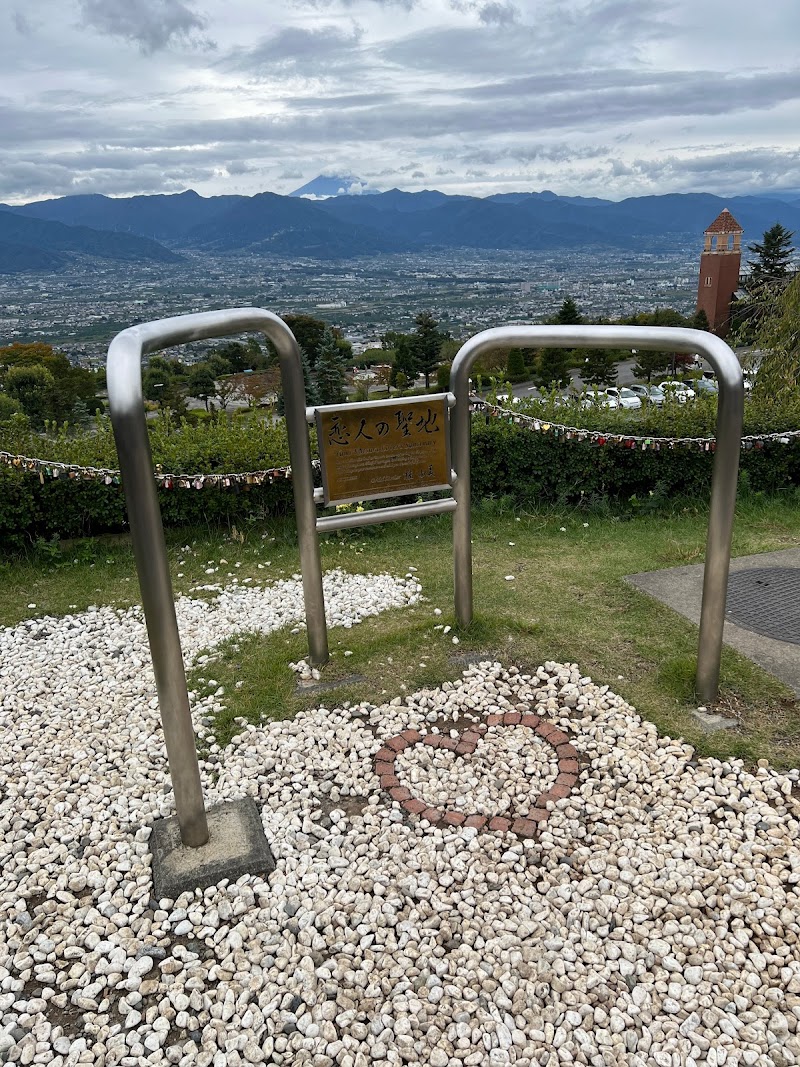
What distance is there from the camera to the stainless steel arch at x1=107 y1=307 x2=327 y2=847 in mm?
2605

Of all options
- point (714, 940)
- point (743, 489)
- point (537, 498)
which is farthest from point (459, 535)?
point (743, 489)

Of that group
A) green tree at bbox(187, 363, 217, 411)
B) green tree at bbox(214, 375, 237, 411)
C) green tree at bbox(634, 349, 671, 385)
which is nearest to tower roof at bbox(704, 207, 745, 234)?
green tree at bbox(634, 349, 671, 385)

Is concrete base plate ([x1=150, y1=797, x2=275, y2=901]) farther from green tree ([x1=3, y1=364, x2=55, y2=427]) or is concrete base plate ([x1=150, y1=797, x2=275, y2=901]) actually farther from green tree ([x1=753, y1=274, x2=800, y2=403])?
green tree ([x1=3, y1=364, x2=55, y2=427])

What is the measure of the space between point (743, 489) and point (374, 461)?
196 inches

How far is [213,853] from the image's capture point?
3119 millimetres

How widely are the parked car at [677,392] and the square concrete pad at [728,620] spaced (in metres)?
2.40

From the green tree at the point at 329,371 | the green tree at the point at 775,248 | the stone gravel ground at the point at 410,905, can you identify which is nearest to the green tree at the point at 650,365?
the green tree at the point at 775,248

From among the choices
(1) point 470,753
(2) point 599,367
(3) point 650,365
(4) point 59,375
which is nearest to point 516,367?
(2) point 599,367

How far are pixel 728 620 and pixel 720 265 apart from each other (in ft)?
212

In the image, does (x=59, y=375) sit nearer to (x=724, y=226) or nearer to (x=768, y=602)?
(x=768, y=602)

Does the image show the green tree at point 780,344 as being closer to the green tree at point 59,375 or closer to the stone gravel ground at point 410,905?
the stone gravel ground at point 410,905

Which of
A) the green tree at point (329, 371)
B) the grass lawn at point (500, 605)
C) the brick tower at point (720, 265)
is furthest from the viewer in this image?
the brick tower at point (720, 265)

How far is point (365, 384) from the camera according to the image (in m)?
51.7

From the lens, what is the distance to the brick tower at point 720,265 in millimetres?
59188
